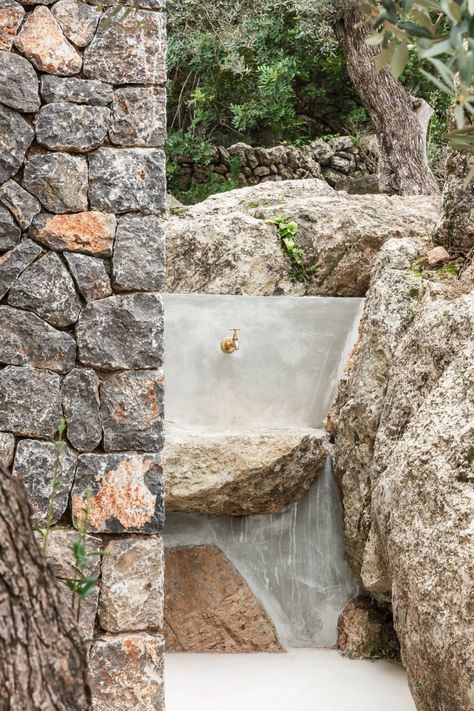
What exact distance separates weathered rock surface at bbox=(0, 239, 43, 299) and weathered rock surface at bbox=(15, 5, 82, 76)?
2.16 ft

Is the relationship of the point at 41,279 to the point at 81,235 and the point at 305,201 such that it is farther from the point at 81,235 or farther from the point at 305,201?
the point at 305,201

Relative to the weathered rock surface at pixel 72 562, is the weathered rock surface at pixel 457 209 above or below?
above

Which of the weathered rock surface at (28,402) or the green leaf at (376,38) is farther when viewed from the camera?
the weathered rock surface at (28,402)

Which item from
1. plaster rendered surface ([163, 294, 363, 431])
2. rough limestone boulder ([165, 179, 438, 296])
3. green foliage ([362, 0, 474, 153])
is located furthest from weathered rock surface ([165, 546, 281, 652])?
green foliage ([362, 0, 474, 153])

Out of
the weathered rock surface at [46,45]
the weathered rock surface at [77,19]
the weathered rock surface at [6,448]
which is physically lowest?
the weathered rock surface at [6,448]

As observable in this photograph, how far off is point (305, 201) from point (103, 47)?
127 inches

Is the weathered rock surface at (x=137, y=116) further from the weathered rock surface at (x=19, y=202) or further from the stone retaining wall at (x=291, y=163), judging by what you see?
the stone retaining wall at (x=291, y=163)

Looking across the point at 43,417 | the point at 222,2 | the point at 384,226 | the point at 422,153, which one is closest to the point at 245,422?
the point at 384,226

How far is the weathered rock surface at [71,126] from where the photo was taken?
140 inches

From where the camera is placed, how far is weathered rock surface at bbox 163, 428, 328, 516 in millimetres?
5355

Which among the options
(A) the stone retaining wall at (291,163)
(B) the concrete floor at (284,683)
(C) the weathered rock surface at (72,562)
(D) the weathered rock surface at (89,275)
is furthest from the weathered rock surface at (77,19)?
(A) the stone retaining wall at (291,163)

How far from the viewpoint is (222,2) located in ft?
33.0

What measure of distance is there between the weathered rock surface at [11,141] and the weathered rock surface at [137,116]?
0.32 metres

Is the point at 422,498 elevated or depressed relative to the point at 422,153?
depressed
